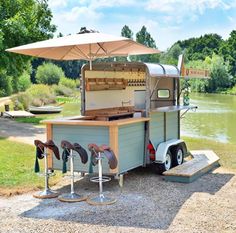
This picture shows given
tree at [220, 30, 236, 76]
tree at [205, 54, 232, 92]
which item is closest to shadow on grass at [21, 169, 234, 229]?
tree at [205, 54, 232, 92]

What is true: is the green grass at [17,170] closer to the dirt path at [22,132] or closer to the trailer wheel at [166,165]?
the dirt path at [22,132]

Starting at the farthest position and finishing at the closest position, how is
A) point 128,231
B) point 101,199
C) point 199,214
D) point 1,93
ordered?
point 1,93 < point 101,199 < point 199,214 < point 128,231

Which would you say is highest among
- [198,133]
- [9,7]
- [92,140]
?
[9,7]

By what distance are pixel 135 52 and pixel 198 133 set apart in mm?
9788

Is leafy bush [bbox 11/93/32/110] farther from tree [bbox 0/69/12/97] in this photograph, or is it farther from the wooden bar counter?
the wooden bar counter

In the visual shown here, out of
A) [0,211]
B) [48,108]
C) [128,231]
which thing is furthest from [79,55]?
[48,108]

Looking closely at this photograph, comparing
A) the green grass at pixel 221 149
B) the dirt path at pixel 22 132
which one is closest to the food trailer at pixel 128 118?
the green grass at pixel 221 149

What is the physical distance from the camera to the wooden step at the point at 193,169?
8.30 m

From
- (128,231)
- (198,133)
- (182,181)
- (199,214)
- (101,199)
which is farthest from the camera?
(198,133)

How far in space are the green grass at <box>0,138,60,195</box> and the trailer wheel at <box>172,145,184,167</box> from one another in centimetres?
261

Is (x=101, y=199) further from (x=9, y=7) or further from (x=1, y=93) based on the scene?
(x=1, y=93)

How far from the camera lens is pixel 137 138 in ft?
27.4

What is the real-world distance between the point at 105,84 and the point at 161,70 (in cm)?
143

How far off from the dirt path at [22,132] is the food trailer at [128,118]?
414 centimetres
